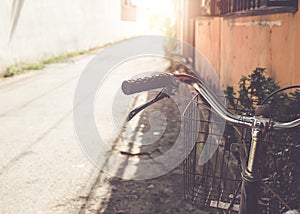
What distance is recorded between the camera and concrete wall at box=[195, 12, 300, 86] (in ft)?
10.3

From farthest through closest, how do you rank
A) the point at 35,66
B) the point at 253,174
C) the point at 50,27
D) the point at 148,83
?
1. the point at 50,27
2. the point at 35,66
3. the point at 148,83
4. the point at 253,174

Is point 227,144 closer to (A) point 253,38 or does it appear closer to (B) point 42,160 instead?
(A) point 253,38

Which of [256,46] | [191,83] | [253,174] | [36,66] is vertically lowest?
[36,66]

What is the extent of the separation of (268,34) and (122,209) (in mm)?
2155

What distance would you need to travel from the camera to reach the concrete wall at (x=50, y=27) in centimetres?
1056

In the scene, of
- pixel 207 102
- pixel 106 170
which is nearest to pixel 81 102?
pixel 106 170

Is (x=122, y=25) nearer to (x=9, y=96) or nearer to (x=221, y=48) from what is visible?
(x=9, y=96)

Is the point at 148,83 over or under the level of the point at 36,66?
over

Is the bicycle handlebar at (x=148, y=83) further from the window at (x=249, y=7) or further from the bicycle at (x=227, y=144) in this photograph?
the window at (x=249, y=7)

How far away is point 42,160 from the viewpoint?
4211 millimetres

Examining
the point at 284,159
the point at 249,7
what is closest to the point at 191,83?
the point at 284,159

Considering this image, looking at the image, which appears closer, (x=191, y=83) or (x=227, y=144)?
(x=191, y=83)

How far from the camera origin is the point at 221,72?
5859 mm

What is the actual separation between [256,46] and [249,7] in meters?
0.44
